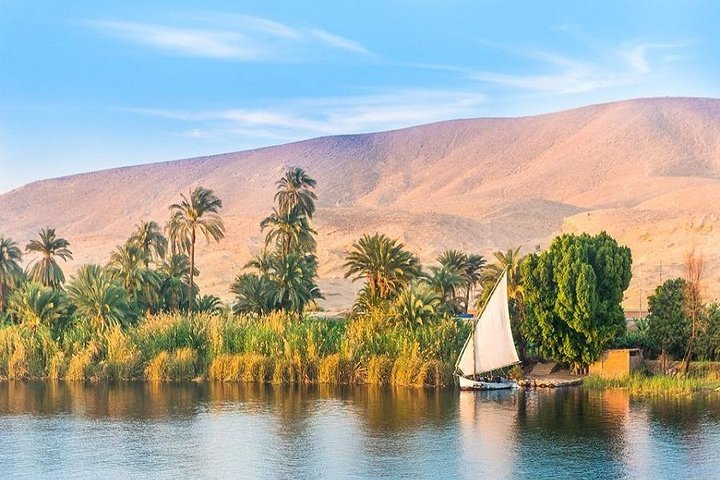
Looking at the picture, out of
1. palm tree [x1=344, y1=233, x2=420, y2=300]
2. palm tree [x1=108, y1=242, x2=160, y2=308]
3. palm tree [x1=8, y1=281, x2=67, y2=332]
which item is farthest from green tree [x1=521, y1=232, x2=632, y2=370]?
palm tree [x1=8, y1=281, x2=67, y2=332]

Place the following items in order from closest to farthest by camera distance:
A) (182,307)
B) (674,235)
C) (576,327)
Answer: (576,327) < (182,307) < (674,235)

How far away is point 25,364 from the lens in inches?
2108

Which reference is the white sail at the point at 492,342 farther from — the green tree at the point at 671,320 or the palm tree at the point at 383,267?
the palm tree at the point at 383,267

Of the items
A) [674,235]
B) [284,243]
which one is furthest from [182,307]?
[674,235]

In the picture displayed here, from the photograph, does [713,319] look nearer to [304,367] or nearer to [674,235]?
[304,367]

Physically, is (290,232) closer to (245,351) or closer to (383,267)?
(383,267)

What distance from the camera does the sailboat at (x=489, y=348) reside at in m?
47.2

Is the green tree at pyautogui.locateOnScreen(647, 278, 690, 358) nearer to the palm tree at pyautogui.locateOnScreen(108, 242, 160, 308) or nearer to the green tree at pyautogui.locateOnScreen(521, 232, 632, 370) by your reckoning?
the green tree at pyautogui.locateOnScreen(521, 232, 632, 370)

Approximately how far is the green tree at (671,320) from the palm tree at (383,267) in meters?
12.5

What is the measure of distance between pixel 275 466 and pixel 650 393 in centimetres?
2076

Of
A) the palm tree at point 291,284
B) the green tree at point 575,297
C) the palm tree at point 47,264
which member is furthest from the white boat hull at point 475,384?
the palm tree at point 47,264

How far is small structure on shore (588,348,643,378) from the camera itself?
47875 millimetres

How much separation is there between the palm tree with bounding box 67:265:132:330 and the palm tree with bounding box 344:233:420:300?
12.3 m

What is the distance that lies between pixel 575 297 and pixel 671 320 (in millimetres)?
4858
